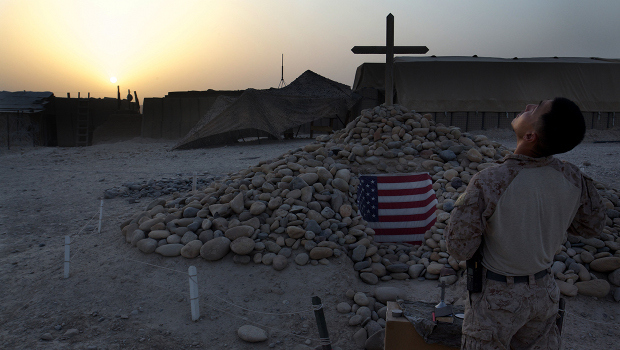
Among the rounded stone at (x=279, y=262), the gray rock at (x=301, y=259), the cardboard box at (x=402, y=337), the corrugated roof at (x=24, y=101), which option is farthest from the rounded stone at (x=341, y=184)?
the corrugated roof at (x=24, y=101)

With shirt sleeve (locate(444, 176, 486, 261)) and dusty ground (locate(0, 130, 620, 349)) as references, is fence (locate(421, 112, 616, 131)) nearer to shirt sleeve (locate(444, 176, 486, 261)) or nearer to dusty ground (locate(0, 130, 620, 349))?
dusty ground (locate(0, 130, 620, 349))

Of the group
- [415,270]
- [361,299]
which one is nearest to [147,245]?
[361,299]

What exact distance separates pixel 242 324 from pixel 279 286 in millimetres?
573

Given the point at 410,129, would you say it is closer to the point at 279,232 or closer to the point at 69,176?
the point at 279,232

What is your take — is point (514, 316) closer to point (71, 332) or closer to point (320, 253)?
point (320, 253)

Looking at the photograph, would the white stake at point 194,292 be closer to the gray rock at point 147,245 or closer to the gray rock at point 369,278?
the gray rock at point 147,245

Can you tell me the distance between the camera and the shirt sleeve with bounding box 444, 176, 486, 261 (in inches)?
74.5

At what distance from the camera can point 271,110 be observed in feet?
53.3

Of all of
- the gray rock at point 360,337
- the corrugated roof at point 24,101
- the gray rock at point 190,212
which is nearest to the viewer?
the gray rock at point 360,337

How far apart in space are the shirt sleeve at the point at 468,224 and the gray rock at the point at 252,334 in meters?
2.25

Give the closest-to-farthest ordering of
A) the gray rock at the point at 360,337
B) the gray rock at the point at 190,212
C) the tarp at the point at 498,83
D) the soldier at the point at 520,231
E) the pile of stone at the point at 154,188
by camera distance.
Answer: the soldier at the point at 520,231, the gray rock at the point at 360,337, the gray rock at the point at 190,212, the pile of stone at the point at 154,188, the tarp at the point at 498,83

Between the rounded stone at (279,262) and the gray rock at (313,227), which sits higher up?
the gray rock at (313,227)

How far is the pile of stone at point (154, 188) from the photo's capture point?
8.16 meters

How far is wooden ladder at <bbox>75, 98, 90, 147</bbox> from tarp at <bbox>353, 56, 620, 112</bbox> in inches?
598
